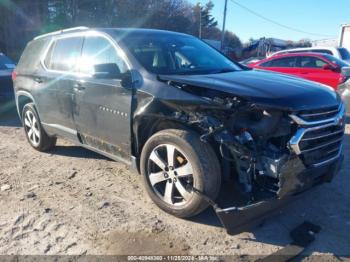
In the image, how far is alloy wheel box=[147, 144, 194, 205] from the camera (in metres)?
3.24

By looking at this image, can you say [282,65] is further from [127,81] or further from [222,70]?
[127,81]

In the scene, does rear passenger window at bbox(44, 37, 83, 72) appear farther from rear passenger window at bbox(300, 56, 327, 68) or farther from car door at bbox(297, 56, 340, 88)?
rear passenger window at bbox(300, 56, 327, 68)

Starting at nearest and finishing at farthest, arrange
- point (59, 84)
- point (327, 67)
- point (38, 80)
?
1. point (59, 84)
2. point (38, 80)
3. point (327, 67)

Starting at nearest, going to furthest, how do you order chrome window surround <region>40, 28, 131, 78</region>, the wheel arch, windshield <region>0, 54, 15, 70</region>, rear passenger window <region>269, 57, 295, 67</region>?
1. chrome window surround <region>40, 28, 131, 78</region>
2. the wheel arch
3. windshield <region>0, 54, 15, 70</region>
4. rear passenger window <region>269, 57, 295, 67</region>

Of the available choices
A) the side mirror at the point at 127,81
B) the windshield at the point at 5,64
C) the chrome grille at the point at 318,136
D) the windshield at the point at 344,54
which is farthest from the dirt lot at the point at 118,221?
the windshield at the point at 344,54

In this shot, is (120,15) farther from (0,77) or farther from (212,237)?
(212,237)

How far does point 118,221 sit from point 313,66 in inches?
307

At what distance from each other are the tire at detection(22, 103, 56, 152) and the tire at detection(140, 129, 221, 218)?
2.62 meters

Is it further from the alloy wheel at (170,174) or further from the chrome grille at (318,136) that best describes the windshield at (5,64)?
the chrome grille at (318,136)

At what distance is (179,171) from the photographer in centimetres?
327

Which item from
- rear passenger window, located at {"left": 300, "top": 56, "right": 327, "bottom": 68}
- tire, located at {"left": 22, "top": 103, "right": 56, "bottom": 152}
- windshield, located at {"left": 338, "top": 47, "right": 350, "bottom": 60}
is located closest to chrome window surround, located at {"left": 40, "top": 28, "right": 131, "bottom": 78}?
tire, located at {"left": 22, "top": 103, "right": 56, "bottom": 152}

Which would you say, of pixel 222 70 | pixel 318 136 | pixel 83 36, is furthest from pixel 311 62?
pixel 318 136

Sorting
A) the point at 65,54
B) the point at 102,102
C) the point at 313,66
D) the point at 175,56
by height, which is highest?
the point at 175,56

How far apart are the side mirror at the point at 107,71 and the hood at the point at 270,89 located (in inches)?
20.7
